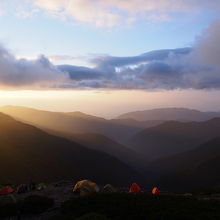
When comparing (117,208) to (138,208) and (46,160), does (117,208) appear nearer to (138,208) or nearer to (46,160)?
(138,208)

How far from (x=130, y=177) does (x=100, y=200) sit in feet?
410

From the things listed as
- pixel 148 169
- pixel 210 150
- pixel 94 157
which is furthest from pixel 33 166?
pixel 210 150

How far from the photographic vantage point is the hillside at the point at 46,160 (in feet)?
318

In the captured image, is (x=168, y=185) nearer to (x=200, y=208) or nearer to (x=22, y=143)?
(x=22, y=143)

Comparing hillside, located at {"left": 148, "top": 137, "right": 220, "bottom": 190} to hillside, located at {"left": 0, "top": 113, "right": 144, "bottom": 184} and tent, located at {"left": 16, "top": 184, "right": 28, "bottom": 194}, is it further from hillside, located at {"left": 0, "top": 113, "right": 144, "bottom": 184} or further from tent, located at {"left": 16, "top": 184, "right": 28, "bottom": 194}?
tent, located at {"left": 16, "top": 184, "right": 28, "bottom": 194}

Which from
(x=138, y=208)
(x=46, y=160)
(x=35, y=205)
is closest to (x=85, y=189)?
(x=35, y=205)

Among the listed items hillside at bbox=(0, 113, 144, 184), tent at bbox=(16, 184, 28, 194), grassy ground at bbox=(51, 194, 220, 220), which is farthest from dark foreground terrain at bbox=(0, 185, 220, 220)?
hillside at bbox=(0, 113, 144, 184)

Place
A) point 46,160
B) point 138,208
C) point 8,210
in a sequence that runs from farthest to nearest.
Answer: point 46,160, point 8,210, point 138,208

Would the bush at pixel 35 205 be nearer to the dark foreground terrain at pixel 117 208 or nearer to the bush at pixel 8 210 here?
the dark foreground terrain at pixel 117 208

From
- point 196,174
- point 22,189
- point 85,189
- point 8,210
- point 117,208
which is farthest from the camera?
point 196,174

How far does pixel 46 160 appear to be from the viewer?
114938 mm

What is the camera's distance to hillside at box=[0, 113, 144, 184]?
96.9m

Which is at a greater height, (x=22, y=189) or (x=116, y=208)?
(x=116, y=208)

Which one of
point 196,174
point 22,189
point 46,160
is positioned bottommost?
point 196,174
